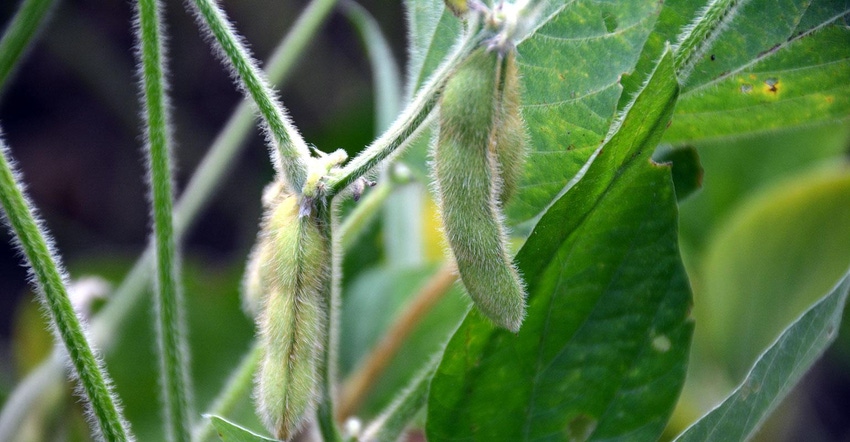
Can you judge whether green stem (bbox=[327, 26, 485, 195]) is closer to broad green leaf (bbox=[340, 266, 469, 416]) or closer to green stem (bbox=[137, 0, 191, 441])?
green stem (bbox=[137, 0, 191, 441])

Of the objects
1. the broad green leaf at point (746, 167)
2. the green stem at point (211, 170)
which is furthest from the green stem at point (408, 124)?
the broad green leaf at point (746, 167)

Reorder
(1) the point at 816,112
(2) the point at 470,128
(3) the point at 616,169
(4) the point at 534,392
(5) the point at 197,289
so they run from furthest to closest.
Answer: (5) the point at 197,289
(1) the point at 816,112
(4) the point at 534,392
(3) the point at 616,169
(2) the point at 470,128

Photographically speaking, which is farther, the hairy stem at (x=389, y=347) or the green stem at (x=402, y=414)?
the hairy stem at (x=389, y=347)

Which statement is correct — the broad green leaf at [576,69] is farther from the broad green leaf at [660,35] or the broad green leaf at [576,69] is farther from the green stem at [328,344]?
the green stem at [328,344]

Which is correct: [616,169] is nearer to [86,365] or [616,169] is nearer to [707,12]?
[707,12]

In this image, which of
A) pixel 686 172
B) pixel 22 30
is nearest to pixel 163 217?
pixel 22 30

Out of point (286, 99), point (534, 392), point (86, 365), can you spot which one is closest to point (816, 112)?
point (534, 392)

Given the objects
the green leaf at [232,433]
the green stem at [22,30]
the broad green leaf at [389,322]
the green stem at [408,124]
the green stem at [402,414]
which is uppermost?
the green stem at [22,30]

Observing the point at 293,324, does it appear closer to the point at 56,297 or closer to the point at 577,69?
the point at 56,297
